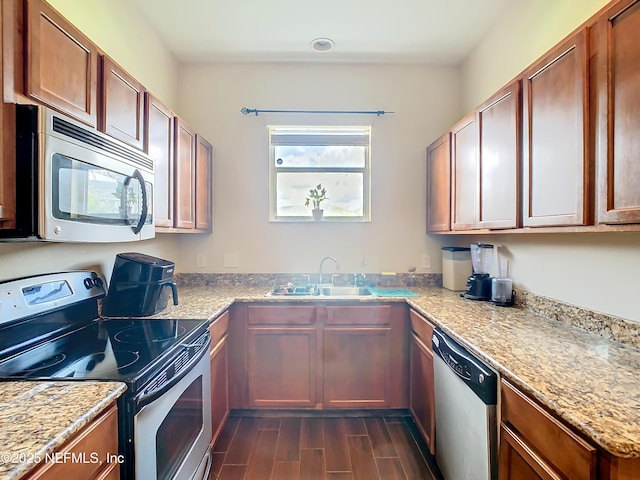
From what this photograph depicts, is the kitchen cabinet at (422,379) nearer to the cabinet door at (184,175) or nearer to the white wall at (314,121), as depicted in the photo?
the white wall at (314,121)

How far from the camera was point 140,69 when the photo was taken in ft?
7.38

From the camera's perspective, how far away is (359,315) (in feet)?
7.63

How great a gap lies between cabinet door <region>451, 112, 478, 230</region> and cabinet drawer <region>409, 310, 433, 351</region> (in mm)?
664

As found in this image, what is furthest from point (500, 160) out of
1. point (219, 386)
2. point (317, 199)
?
point (219, 386)

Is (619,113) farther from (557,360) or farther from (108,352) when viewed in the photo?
(108,352)

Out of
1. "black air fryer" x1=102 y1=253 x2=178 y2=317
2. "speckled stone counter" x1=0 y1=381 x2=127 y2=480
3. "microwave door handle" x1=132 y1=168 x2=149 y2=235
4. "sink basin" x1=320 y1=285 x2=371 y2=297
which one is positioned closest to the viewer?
"speckled stone counter" x1=0 y1=381 x2=127 y2=480

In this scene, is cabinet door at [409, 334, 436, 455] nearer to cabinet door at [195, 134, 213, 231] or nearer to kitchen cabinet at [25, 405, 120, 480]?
kitchen cabinet at [25, 405, 120, 480]

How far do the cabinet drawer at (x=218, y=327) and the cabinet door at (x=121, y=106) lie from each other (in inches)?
42.8

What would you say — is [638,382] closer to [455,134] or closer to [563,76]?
[563,76]

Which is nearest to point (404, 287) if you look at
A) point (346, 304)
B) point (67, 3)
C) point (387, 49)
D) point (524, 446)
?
point (346, 304)

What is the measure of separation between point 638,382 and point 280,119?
275 cm

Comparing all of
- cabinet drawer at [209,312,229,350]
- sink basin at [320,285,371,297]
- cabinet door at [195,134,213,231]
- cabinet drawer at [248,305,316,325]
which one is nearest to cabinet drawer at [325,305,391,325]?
cabinet drawer at [248,305,316,325]

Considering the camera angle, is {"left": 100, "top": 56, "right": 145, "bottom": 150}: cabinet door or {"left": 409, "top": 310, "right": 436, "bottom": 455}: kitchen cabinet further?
{"left": 409, "top": 310, "right": 436, "bottom": 455}: kitchen cabinet

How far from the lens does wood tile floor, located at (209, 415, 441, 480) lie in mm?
1831
